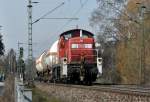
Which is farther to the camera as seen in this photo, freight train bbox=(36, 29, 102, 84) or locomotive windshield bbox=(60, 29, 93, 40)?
locomotive windshield bbox=(60, 29, 93, 40)

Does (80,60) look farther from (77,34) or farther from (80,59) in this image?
(77,34)

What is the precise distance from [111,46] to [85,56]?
4752 centimetres

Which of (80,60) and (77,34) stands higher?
(77,34)

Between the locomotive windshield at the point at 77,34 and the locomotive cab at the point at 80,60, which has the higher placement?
the locomotive windshield at the point at 77,34

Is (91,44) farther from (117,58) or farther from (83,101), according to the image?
(117,58)

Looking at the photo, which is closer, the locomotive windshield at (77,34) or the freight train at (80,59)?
the freight train at (80,59)

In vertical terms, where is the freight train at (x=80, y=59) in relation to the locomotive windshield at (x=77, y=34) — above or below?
below

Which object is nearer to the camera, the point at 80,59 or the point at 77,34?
the point at 80,59

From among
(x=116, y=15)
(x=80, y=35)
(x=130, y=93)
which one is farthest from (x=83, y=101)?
(x=116, y=15)

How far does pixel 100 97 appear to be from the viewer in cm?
2325

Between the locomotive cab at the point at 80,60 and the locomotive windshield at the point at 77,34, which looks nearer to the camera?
the locomotive cab at the point at 80,60

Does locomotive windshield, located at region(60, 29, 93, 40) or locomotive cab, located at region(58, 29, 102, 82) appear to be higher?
locomotive windshield, located at region(60, 29, 93, 40)

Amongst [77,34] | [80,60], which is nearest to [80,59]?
[80,60]

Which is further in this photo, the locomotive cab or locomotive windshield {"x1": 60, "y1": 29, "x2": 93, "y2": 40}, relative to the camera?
locomotive windshield {"x1": 60, "y1": 29, "x2": 93, "y2": 40}
